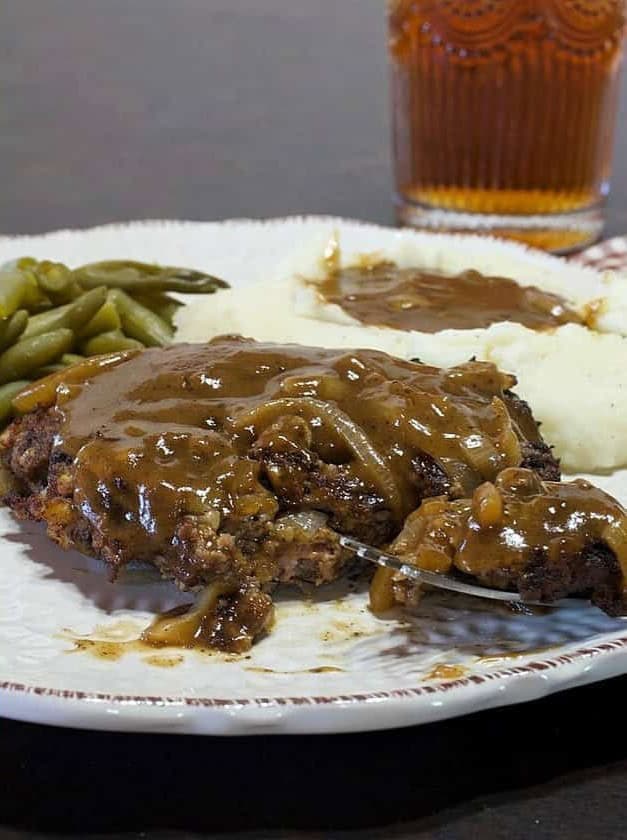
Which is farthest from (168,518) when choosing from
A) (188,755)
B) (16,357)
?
(16,357)

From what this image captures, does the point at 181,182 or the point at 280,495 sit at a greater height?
the point at 280,495

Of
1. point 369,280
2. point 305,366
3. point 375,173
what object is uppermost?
point 305,366

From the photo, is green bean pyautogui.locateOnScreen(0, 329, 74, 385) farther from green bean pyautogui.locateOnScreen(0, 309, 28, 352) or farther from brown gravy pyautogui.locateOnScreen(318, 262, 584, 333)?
brown gravy pyautogui.locateOnScreen(318, 262, 584, 333)

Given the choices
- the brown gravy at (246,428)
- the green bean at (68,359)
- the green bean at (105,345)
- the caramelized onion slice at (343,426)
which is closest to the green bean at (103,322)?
the green bean at (105,345)

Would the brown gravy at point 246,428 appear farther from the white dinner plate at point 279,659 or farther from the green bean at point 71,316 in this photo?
the green bean at point 71,316

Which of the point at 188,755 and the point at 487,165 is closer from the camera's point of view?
the point at 188,755

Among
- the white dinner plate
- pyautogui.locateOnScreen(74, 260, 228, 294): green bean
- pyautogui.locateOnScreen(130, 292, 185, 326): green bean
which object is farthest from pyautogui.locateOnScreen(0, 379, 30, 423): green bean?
pyautogui.locateOnScreen(130, 292, 185, 326): green bean

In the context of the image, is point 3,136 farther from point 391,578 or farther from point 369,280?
point 391,578

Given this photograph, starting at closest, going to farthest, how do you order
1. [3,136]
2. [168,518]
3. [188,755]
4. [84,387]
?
[188,755] < [168,518] < [84,387] < [3,136]
